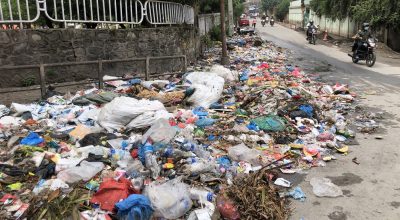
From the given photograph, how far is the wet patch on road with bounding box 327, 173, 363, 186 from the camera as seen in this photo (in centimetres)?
428

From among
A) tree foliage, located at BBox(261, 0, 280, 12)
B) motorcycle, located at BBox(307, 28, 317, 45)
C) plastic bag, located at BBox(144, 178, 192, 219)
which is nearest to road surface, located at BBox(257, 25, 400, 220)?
plastic bag, located at BBox(144, 178, 192, 219)

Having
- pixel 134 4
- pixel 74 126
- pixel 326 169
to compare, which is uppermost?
pixel 134 4

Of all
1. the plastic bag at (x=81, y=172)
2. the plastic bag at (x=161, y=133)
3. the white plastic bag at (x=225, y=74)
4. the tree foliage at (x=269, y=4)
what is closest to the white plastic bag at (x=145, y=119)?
the plastic bag at (x=161, y=133)

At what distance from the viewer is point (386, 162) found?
484cm

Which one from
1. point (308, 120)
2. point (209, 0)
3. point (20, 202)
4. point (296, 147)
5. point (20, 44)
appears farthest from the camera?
point (209, 0)

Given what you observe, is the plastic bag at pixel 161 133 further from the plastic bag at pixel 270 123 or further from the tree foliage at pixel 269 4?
the tree foliage at pixel 269 4

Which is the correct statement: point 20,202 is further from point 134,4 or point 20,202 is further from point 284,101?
point 134,4

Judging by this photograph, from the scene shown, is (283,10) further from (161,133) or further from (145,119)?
(161,133)

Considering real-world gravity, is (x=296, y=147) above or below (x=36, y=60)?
below

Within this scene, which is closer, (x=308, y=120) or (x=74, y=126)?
(x=74, y=126)

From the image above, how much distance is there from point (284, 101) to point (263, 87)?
3.50ft

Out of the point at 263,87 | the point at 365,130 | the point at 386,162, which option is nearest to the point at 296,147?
the point at 386,162

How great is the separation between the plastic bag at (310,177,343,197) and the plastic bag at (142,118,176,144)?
1.77 m

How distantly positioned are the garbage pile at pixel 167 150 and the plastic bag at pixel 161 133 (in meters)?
0.01
